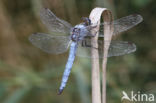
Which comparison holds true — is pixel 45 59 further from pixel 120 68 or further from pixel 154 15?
pixel 154 15

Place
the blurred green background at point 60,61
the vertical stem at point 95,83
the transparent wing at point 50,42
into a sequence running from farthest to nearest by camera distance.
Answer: the blurred green background at point 60,61 < the transparent wing at point 50,42 < the vertical stem at point 95,83

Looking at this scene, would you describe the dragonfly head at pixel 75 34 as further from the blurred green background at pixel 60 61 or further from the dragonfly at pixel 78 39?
the blurred green background at pixel 60 61

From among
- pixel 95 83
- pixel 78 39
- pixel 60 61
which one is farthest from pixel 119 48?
pixel 60 61

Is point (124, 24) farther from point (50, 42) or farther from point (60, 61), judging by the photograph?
point (60, 61)

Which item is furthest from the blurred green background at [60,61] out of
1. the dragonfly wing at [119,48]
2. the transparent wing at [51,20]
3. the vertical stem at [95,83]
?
the vertical stem at [95,83]

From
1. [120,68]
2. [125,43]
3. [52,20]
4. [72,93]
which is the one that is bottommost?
[72,93]

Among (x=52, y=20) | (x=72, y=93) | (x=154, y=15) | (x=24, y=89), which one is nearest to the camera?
(x=52, y=20)

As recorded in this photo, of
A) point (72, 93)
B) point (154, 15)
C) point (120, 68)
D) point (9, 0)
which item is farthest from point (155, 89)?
point (9, 0)
